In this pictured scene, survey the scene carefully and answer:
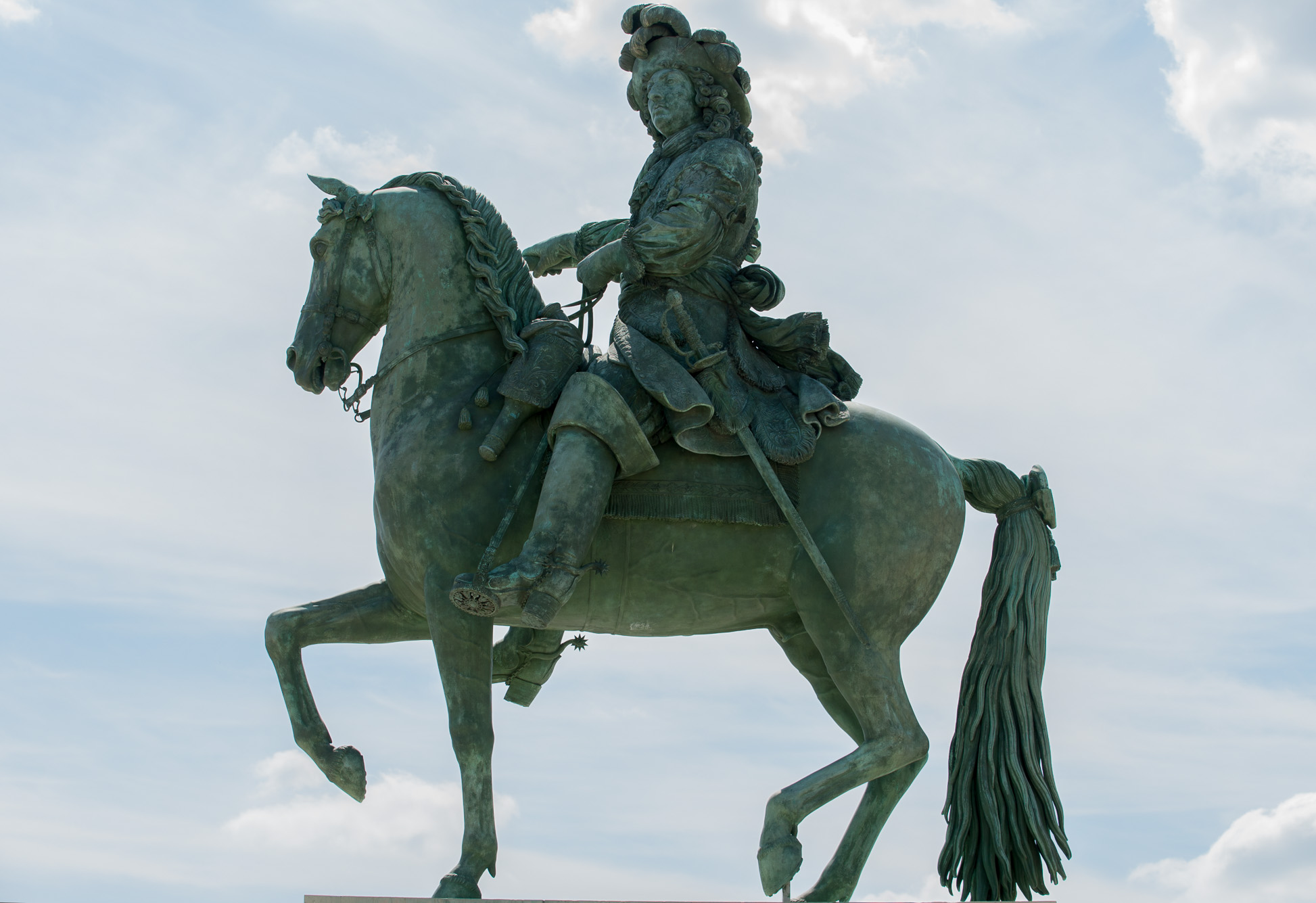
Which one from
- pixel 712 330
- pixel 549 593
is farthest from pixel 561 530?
pixel 712 330

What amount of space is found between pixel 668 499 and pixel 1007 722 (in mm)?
2125

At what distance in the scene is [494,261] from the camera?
29.1 ft

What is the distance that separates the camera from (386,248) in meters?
9.00

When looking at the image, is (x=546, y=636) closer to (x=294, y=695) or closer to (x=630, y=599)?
(x=630, y=599)

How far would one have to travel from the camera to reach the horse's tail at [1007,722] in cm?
841

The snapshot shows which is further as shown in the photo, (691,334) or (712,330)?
(712,330)

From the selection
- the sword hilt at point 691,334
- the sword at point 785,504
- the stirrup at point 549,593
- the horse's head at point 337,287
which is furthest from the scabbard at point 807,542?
the horse's head at point 337,287

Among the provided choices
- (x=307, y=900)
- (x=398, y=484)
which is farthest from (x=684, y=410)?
(x=307, y=900)

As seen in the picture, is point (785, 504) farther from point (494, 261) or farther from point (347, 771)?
point (347, 771)

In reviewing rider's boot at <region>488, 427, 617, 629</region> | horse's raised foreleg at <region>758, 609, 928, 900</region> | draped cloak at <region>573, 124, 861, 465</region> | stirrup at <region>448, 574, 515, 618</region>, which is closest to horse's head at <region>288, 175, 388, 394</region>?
draped cloak at <region>573, 124, 861, 465</region>

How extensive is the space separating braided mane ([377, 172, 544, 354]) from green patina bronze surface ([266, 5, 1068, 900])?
16 mm

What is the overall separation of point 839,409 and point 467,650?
2.31m

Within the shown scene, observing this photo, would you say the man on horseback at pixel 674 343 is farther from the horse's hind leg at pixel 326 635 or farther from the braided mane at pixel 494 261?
the horse's hind leg at pixel 326 635

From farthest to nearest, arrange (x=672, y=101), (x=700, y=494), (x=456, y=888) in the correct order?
(x=672, y=101) < (x=700, y=494) < (x=456, y=888)
